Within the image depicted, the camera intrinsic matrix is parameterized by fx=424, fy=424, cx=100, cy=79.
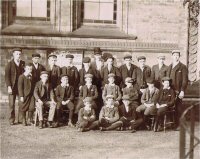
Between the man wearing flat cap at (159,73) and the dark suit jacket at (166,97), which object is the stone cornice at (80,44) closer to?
the man wearing flat cap at (159,73)

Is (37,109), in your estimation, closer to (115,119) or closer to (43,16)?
(115,119)

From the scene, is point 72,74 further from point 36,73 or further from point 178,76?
point 178,76

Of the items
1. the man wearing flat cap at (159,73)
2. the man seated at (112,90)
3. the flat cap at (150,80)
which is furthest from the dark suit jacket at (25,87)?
the man wearing flat cap at (159,73)

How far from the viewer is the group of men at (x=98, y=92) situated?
32.7ft

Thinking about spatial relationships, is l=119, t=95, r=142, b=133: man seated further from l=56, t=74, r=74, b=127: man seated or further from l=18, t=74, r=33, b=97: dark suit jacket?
l=18, t=74, r=33, b=97: dark suit jacket

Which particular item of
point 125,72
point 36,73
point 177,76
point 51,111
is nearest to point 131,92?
point 125,72

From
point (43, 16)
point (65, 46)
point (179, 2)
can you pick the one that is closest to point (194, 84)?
point (179, 2)

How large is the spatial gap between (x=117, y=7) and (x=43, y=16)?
2428mm

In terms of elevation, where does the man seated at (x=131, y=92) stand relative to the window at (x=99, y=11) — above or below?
below

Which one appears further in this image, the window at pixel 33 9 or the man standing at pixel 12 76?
the window at pixel 33 9

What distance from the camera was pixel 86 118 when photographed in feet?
32.3

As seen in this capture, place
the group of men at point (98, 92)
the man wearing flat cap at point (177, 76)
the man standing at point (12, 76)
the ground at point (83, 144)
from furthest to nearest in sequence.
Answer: the man wearing flat cap at point (177, 76), the man standing at point (12, 76), the group of men at point (98, 92), the ground at point (83, 144)

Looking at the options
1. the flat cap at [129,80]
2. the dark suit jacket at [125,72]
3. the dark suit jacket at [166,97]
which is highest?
the dark suit jacket at [125,72]

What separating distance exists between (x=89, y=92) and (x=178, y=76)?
231 centimetres
